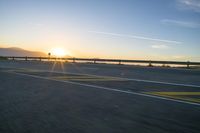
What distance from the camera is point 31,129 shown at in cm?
542

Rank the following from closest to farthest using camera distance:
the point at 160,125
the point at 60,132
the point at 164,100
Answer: the point at 60,132 → the point at 160,125 → the point at 164,100

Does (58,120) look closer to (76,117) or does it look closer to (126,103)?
(76,117)

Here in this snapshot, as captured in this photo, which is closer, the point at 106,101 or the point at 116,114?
the point at 116,114

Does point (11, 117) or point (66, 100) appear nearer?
point (11, 117)

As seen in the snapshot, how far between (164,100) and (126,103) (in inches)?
51.1

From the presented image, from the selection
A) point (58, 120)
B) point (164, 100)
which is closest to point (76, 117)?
point (58, 120)

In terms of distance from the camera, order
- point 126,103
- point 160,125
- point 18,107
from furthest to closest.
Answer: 1. point 126,103
2. point 18,107
3. point 160,125

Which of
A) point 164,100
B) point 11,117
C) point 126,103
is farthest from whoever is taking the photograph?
point 164,100

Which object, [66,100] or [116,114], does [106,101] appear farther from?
[116,114]

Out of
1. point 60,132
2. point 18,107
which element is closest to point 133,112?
point 60,132

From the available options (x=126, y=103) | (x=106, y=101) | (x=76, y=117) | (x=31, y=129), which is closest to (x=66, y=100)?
(x=106, y=101)

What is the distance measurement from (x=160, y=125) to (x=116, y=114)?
1230mm

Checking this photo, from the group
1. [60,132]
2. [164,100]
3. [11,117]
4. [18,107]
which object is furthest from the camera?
[164,100]

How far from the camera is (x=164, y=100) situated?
8.83m
